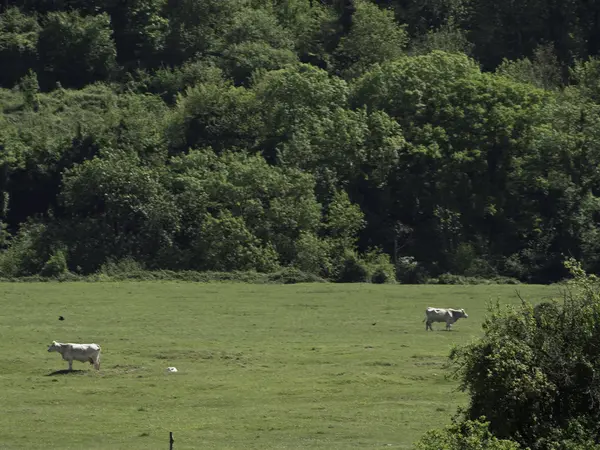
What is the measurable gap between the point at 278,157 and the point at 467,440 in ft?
171

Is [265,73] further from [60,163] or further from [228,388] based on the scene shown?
[228,388]

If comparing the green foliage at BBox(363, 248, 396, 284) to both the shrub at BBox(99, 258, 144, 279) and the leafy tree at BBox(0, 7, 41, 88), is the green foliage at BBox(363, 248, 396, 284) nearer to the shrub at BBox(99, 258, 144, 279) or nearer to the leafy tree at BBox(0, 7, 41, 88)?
the shrub at BBox(99, 258, 144, 279)

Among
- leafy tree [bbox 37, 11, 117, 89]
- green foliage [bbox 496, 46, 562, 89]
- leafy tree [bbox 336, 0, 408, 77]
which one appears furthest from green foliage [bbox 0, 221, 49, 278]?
green foliage [bbox 496, 46, 562, 89]

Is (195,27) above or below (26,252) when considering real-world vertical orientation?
above

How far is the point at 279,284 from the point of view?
60.8 metres

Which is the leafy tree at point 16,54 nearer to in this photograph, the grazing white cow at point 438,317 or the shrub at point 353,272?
the shrub at point 353,272

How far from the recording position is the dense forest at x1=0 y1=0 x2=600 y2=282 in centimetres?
6700

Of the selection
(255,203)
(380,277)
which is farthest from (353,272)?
(255,203)

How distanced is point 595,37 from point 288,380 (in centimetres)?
5750

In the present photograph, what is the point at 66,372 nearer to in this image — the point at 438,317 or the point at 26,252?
the point at 438,317

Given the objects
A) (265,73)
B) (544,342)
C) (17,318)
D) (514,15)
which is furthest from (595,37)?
(544,342)

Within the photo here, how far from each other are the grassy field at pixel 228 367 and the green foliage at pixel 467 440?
7343 millimetres

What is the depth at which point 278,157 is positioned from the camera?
71.5 m

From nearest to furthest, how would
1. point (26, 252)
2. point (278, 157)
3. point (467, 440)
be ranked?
1. point (467, 440)
2. point (26, 252)
3. point (278, 157)
